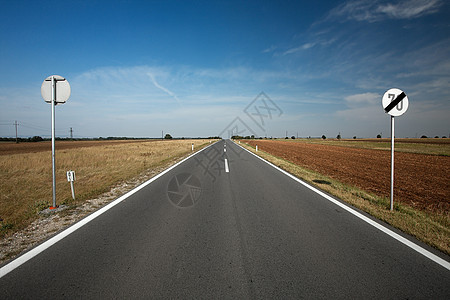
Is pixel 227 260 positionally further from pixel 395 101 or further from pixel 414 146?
pixel 414 146

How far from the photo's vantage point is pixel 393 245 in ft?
10.3

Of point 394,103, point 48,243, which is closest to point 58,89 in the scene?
point 48,243

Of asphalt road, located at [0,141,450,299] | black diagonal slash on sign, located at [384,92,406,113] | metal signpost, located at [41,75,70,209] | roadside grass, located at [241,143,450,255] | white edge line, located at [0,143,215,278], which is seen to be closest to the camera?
asphalt road, located at [0,141,450,299]

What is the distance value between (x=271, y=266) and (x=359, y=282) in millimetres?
968

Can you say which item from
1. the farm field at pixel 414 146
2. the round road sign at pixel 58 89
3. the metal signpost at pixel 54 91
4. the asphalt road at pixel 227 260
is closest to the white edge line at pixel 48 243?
the asphalt road at pixel 227 260

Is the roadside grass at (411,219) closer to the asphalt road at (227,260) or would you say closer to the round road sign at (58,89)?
the asphalt road at (227,260)

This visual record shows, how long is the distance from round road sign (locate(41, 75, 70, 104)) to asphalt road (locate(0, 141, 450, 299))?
319 centimetres

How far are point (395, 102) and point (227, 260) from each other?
203 inches

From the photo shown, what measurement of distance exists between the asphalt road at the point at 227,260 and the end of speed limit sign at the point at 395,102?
2763mm

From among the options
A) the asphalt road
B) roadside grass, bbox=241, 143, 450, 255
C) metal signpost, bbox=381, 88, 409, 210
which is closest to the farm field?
roadside grass, bbox=241, 143, 450, 255

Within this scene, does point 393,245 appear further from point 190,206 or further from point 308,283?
point 190,206

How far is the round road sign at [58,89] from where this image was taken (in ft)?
16.4

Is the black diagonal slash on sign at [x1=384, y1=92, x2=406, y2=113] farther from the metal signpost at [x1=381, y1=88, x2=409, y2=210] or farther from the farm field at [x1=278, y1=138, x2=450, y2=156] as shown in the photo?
the farm field at [x1=278, y1=138, x2=450, y2=156]

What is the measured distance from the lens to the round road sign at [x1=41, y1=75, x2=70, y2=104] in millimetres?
4992
